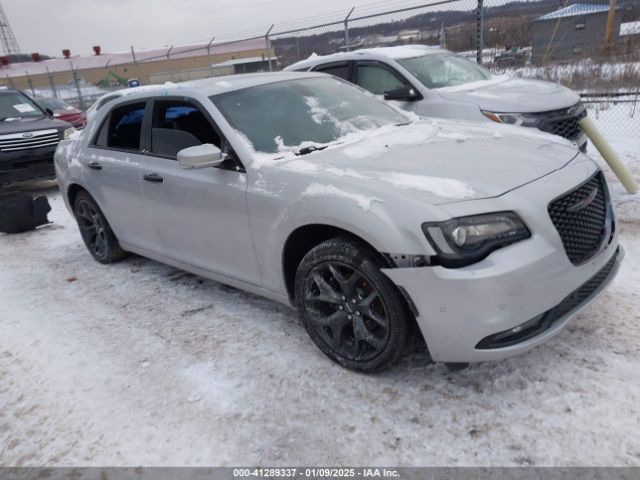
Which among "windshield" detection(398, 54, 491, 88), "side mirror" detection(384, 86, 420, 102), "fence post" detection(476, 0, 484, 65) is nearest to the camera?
"side mirror" detection(384, 86, 420, 102)

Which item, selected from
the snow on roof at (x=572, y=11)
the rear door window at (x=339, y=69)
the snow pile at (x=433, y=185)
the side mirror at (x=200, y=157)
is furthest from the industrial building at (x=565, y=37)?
the side mirror at (x=200, y=157)

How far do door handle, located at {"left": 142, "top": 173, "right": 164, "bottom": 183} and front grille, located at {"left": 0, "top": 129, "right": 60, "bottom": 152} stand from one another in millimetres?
5675

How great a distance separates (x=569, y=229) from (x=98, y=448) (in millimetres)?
2618

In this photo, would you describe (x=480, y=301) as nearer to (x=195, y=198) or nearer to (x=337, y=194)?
(x=337, y=194)

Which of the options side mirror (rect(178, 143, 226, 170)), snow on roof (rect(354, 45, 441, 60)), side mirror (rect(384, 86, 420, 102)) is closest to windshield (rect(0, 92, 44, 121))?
snow on roof (rect(354, 45, 441, 60))

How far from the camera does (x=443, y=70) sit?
6.82 m

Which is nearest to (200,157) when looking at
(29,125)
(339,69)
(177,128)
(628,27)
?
(177,128)

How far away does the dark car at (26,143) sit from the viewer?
319 inches

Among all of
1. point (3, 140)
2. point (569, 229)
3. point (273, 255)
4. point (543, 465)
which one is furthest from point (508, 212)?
point (3, 140)

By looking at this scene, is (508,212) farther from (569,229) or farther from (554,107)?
(554,107)

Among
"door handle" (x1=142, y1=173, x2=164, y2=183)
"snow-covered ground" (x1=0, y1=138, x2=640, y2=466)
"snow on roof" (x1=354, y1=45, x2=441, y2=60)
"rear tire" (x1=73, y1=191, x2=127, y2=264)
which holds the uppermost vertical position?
"snow on roof" (x1=354, y1=45, x2=441, y2=60)

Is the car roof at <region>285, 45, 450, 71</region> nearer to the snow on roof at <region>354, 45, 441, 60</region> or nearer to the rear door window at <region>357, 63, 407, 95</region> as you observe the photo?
the snow on roof at <region>354, 45, 441, 60</region>

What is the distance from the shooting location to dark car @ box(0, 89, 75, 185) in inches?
319

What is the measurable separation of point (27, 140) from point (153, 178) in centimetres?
590
